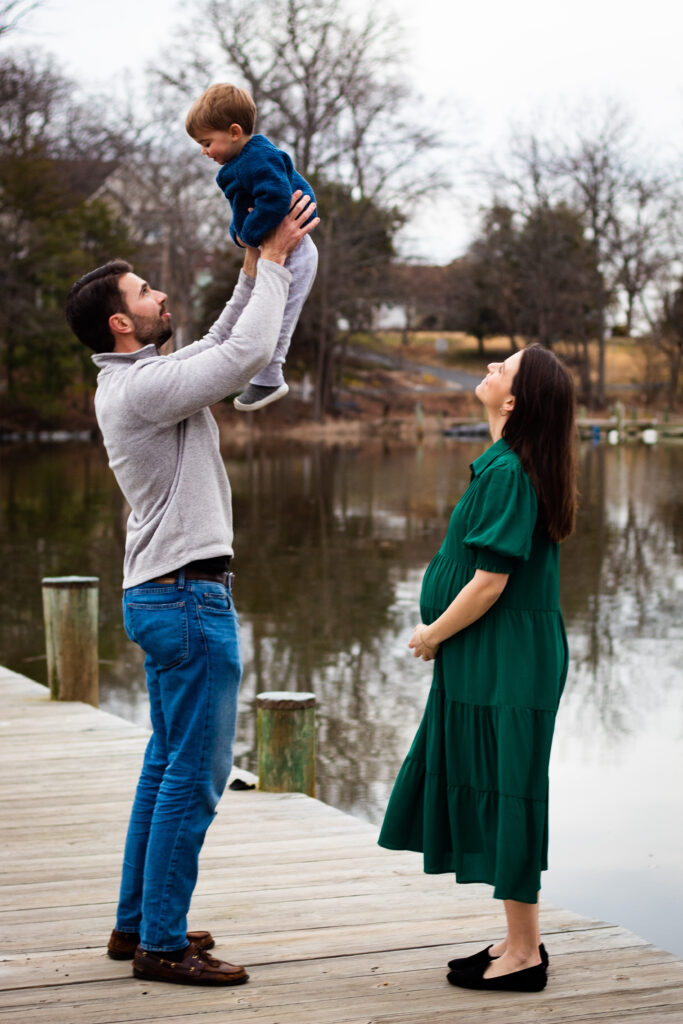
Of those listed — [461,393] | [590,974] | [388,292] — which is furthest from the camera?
[461,393]

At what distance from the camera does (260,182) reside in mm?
2768

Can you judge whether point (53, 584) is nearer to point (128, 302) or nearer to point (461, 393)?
point (128, 302)

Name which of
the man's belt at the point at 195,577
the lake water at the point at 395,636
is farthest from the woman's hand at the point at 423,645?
the lake water at the point at 395,636

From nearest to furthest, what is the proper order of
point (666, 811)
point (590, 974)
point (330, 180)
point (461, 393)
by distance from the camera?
point (590, 974), point (666, 811), point (330, 180), point (461, 393)

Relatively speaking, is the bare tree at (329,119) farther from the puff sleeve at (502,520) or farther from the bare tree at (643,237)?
the puff sleeve at (502,520)

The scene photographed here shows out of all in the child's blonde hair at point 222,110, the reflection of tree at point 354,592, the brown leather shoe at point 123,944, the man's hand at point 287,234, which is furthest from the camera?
the reflection of tree at point 354,592

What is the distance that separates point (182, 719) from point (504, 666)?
2.48ft

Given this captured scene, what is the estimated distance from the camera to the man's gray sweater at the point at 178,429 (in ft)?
9.15

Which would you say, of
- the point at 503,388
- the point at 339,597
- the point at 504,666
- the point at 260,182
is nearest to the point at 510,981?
the point at 504,666

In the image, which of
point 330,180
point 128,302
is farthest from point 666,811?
point 330,180

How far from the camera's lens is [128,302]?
2.94 m

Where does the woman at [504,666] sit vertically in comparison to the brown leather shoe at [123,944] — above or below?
above

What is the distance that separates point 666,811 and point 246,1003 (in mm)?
4090

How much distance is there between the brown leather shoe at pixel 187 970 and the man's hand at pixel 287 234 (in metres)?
1.64
